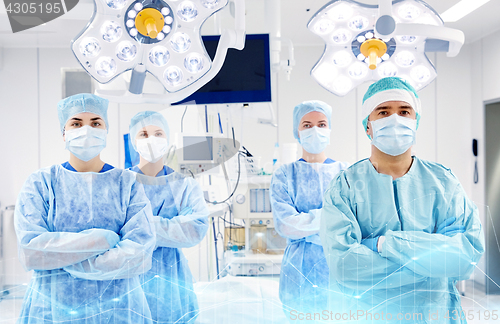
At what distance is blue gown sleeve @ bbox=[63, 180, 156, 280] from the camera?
1158mm

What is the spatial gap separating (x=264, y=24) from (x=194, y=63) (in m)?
0.67

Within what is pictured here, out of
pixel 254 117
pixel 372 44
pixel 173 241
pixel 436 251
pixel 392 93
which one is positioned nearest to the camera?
pixel 436 251

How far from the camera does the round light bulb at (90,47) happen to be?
1.03 meters

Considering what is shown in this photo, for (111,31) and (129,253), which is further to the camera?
(129,253)

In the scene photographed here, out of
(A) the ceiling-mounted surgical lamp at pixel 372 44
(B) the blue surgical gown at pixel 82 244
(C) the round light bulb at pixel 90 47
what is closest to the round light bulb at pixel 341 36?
(A) the ceiling-mounted surgical lamp at pixel 372 44

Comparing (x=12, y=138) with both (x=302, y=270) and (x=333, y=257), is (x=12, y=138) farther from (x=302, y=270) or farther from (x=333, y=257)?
(x=333, y=257)

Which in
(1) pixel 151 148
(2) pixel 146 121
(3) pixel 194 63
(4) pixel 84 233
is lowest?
(4) pixel 84 233

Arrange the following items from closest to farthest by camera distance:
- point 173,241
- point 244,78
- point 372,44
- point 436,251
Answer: point 436,251, point 372,44, point 244,78, point 173,241

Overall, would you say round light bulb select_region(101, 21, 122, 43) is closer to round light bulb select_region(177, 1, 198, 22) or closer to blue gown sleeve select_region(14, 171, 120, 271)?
round light bulb select_region(177, 1, 198, 22)

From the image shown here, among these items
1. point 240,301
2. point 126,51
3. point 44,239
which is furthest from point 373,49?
point 44,239

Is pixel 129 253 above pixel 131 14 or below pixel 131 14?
below

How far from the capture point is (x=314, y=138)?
1.68 metres

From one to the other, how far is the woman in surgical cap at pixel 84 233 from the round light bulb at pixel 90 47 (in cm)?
27

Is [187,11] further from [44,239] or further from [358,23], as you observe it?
[44,239]
